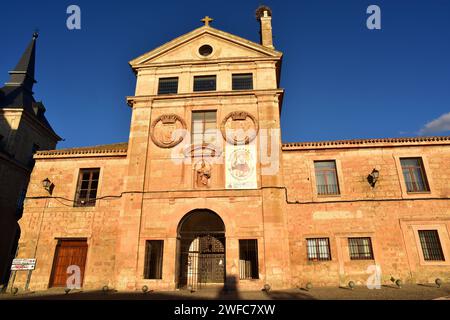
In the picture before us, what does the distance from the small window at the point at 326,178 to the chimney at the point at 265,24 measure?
8.54 m

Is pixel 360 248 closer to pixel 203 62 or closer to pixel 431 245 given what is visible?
pixel 431 245

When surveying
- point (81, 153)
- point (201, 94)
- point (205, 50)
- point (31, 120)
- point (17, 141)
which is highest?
point (205, 50)

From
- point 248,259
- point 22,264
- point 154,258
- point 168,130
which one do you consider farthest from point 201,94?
point 22,264

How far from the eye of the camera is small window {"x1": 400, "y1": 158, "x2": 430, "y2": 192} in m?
15.2

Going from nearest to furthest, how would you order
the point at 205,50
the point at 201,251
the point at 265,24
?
the point at 201,251, the point at 205,50, the point at 265,24

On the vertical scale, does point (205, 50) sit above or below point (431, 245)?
above

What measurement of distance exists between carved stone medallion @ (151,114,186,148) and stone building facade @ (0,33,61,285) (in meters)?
14.6

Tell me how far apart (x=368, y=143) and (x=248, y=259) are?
9021mm

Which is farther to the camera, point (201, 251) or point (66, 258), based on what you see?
point (201, 251)

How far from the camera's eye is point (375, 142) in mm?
15805

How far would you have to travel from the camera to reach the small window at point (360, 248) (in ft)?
46.3

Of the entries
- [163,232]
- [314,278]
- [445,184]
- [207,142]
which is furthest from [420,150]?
[163,232]

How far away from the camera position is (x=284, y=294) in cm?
1201
